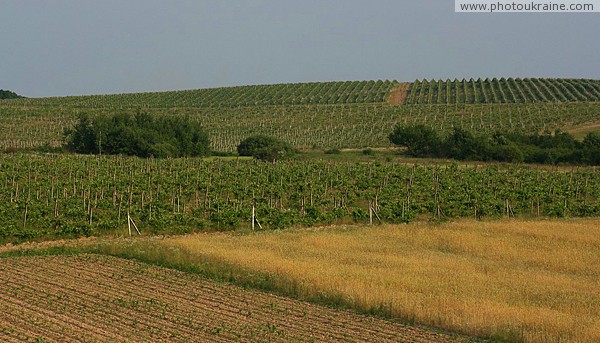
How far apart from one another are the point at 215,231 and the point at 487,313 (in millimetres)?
19983

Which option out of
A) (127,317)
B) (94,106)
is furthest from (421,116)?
(127,317)

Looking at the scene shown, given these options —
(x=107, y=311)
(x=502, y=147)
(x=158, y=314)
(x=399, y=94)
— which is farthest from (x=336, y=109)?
(x=158, y=314)

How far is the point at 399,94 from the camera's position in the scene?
13262cm

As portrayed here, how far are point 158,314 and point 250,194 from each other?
2629 centimetres

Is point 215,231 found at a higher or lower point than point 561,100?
lower

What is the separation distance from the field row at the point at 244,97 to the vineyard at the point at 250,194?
73561 millimetres

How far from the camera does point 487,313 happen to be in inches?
728

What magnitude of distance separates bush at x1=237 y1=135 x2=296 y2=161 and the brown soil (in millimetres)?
50727

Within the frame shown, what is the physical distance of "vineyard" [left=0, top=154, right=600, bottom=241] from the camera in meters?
37.1

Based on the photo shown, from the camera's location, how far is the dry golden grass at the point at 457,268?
18386 millimetres

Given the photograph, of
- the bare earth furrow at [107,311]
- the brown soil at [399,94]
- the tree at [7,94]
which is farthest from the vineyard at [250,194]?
the tree at [7,94]

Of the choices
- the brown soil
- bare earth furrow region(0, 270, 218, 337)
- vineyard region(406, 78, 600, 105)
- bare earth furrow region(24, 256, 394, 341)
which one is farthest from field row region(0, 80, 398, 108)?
bare earth furrow region(0, 270, 218, 337)

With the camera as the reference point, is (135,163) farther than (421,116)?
No

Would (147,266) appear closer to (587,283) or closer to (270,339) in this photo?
(270,339)
